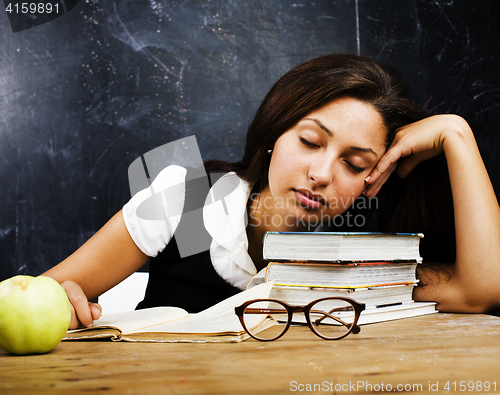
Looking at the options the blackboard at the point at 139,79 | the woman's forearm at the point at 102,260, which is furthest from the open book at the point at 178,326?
the blackboard at the point at 139,79

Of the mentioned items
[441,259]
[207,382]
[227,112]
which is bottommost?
[441,259]

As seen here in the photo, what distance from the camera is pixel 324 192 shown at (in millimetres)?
1018

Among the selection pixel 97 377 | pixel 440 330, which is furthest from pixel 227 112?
pixel 97 377

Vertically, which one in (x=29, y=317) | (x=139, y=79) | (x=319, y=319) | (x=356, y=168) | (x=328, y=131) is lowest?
(x=319, y=319)

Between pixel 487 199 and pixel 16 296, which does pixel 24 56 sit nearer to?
pixel 16 296

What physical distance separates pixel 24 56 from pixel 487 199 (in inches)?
73.4

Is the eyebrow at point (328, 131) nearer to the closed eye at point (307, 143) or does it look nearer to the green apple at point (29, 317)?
the closed eye at point (307, 143)

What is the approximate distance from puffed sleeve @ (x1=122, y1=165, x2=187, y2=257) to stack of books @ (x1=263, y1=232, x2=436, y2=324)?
368 mm

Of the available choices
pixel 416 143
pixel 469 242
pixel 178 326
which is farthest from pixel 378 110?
pixel 178 326

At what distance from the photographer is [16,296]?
20.7 inches

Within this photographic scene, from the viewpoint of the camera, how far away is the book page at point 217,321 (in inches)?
25.4

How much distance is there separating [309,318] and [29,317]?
389 mm

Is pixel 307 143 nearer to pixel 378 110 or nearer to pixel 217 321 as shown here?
pixel 378 110

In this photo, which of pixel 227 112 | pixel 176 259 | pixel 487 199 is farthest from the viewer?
pixel 227 112
